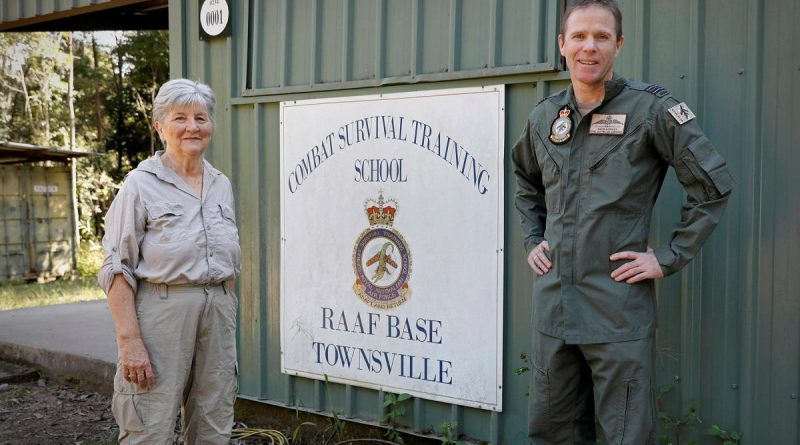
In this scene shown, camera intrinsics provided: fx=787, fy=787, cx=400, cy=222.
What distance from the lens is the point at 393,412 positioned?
4.36 m

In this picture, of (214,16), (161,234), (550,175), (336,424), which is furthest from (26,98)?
(550,175)

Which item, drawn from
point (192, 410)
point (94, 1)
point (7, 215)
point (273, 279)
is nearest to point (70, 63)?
point (7, 215)

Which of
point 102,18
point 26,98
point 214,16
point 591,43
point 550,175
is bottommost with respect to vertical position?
point 550,175

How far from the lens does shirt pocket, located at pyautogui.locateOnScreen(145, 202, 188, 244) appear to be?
3.12 meters

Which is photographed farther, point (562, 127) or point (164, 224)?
point (164, 224)

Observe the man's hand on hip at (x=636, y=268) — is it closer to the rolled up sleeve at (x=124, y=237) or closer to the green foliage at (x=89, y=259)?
the rolled up sleeve at (x=124, y=237)

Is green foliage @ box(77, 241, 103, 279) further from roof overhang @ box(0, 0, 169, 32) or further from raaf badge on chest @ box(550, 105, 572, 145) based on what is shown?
raaf badge on chest @ box(550, 105, 572, 145)

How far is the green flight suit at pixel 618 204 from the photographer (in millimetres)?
2779

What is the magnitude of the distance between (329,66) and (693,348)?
257cm

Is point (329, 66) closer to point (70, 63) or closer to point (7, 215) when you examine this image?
point (7, 215)

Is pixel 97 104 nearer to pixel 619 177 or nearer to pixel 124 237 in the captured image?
pixel 124 237

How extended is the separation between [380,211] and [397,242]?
20 cm

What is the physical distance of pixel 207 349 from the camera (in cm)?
327

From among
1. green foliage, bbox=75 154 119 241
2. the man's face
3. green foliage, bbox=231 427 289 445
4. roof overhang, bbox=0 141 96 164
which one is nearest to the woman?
the man's face
